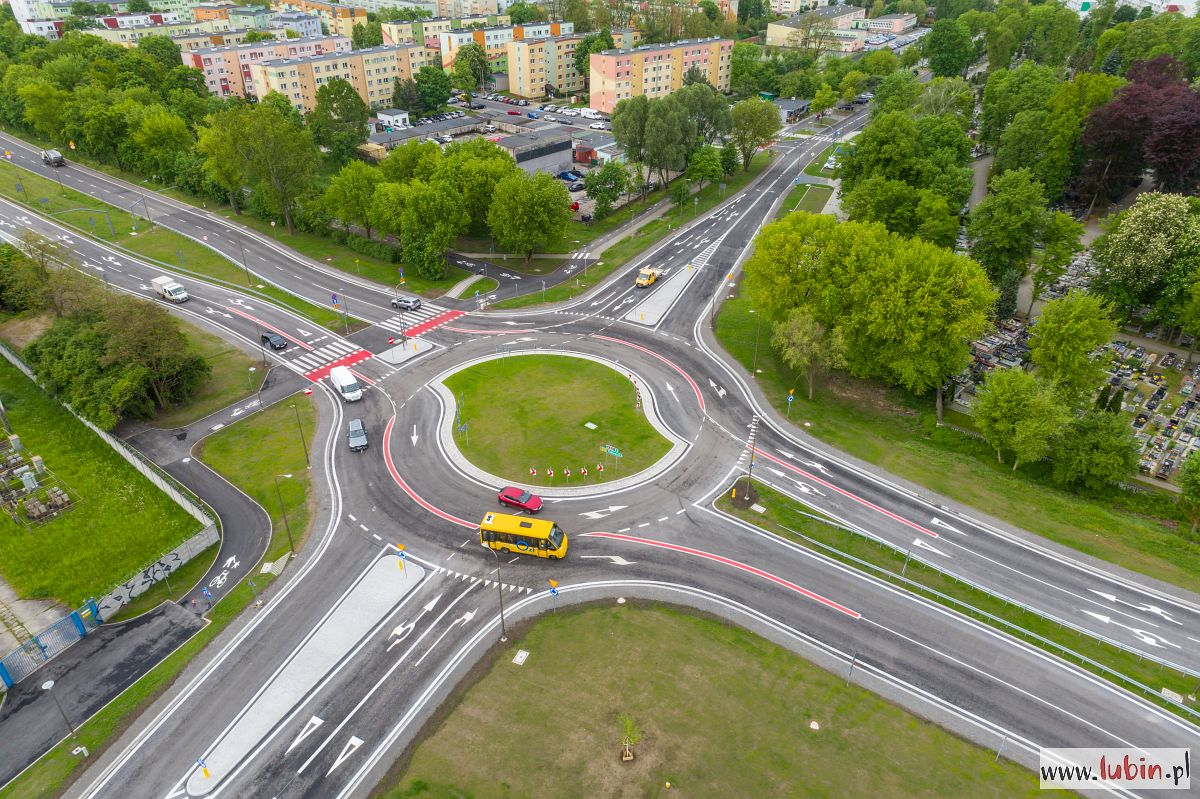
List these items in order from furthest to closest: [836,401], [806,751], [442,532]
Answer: [836,401] → [442,532] → [806,751]

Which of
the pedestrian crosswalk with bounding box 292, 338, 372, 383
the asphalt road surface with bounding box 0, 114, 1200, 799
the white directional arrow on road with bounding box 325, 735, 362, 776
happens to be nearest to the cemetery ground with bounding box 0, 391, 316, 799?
the asphalt road surface with bounding box 0, 114, 1200, 799

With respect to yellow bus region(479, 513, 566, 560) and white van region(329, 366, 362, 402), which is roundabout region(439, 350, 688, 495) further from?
white van region(329, 366, 362, 402)

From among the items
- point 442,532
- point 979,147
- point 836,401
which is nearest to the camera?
point 442,532

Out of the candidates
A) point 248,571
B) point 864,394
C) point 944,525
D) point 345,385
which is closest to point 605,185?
point 864,394

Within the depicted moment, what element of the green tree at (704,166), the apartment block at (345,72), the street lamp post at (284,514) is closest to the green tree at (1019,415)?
the street lamp post at (284,514)

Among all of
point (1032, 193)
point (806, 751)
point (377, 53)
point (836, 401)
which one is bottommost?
point (806, 751)

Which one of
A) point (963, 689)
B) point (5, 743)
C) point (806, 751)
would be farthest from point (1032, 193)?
point (5, 743)

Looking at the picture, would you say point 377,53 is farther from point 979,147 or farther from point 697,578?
point 697,578
